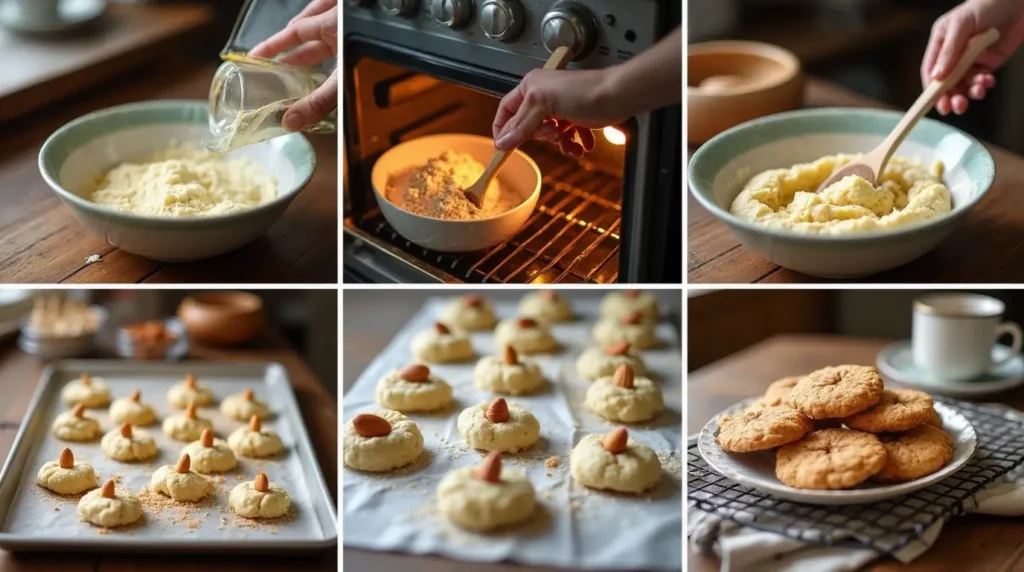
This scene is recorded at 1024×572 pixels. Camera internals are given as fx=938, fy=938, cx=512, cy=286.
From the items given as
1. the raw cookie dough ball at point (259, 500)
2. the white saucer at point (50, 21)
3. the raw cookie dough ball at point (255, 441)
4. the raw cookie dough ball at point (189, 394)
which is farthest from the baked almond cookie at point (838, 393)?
the white saucer at point (50, 21)

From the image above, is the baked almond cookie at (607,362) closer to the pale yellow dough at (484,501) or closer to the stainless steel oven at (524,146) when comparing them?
the stainless steel oven at (524,146)

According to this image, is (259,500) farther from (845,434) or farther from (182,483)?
(845,434)

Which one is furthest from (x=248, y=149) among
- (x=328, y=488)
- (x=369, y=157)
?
(x=328, y=488)

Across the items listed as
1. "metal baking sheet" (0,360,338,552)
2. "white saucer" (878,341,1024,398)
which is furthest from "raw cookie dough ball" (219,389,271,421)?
"white saucer" (878,341,1024,398)

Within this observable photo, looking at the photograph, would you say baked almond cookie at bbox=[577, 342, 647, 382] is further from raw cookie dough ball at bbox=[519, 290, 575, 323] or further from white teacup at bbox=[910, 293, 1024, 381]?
white teacup at bbox=[910, 293, 1024, 381]

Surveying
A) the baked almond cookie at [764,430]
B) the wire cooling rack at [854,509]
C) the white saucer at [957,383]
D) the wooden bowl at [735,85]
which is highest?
the wooden bowl at [735,85]

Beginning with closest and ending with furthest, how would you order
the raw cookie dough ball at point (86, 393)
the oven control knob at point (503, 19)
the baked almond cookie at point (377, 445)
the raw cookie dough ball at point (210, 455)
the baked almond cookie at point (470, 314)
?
the oven control knob at point (503, 19) → the baked almond cookie at point (377, 445) → the raw cookie dough ball at point (210, 455) → the raw cookie dough ball at point (86, 393) → the baked almond cookie at point (470, 314)
